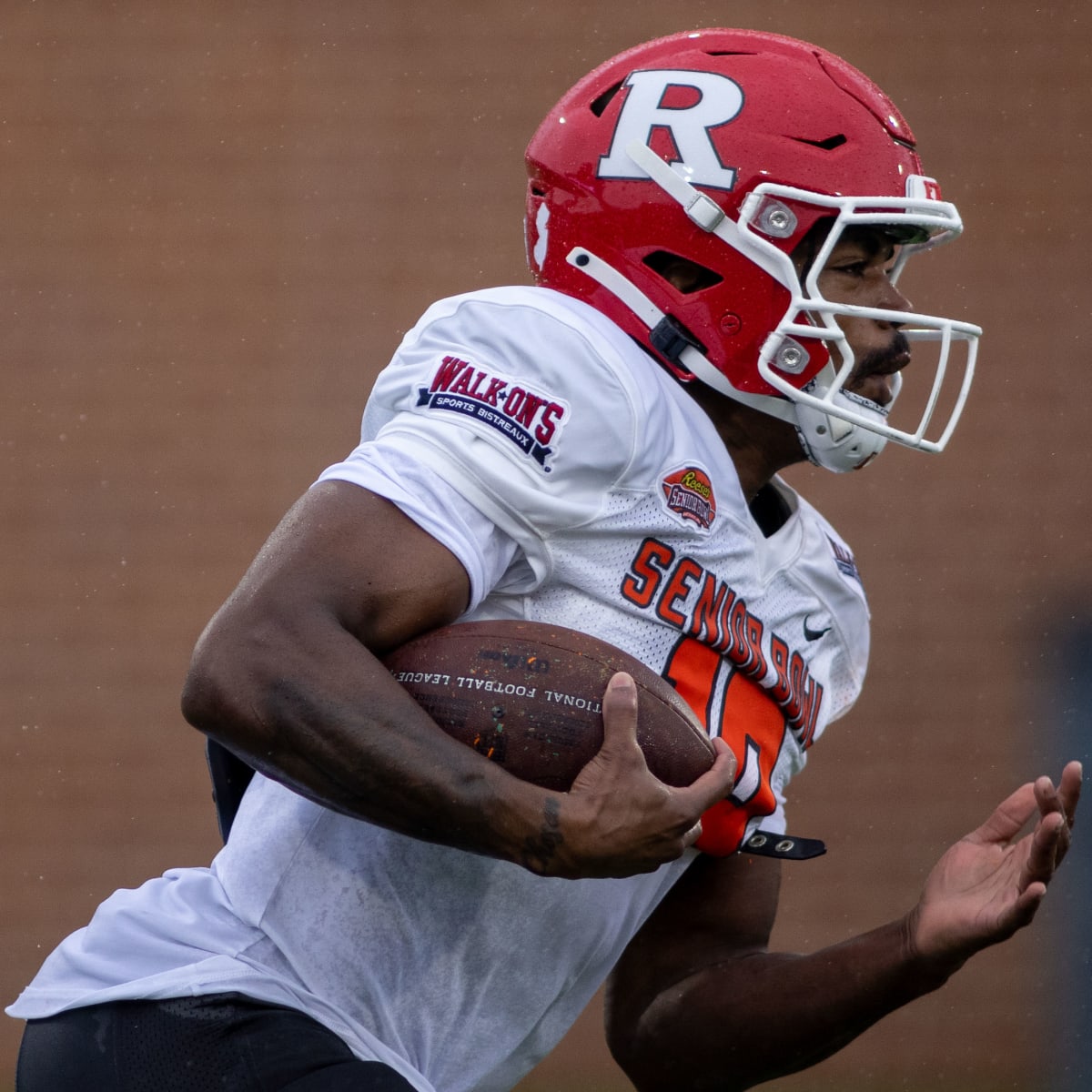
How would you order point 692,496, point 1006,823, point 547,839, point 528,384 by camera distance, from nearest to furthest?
point 547,839 < point 528,384 < point 692,496 < point 1006,823

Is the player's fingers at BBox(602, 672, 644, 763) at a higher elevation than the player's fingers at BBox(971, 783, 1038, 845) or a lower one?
higher

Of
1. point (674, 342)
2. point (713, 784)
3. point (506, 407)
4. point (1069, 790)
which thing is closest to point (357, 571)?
point (506, 407)

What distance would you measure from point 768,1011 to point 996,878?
37 centimetres

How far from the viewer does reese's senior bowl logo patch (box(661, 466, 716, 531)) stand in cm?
181

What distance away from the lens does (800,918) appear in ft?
14.5

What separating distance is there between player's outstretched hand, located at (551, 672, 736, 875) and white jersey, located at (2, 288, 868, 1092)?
0.22m


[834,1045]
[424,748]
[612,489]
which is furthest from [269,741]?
[834,1045]

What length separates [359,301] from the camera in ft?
14.9

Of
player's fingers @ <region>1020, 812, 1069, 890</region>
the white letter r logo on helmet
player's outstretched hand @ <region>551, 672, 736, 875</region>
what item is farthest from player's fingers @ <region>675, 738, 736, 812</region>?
the white letter r logo on helmet

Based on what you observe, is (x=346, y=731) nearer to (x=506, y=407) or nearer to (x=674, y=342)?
(x=506, y=407)

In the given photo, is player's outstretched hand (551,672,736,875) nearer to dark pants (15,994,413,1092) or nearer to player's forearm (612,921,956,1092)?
dark pants (15,994,413,1092)

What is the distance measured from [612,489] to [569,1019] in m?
0.67

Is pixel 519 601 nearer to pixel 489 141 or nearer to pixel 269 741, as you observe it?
pixel 269 741

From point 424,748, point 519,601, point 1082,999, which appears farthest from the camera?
point 1082,999
